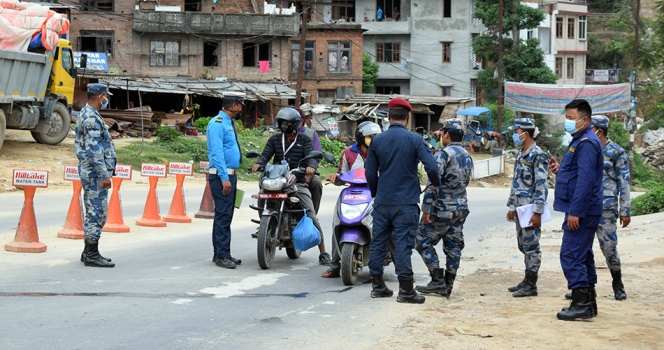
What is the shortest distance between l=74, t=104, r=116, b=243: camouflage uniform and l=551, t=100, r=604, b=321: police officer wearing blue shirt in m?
4.90

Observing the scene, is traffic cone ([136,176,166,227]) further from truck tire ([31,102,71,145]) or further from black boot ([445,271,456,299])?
truck tire ([31,102,71,145])

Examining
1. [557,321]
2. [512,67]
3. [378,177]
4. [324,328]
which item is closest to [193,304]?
[324,328]

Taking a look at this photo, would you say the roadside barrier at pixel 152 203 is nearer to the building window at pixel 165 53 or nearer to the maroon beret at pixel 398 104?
the maroon beret at pixel 398 104

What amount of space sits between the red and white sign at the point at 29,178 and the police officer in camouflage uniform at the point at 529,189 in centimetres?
541

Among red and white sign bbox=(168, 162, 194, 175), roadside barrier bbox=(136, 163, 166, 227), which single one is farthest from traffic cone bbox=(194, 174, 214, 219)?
roadside barrier bbox=(136, 163, 166, 227)

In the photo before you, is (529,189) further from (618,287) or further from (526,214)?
(618,287)

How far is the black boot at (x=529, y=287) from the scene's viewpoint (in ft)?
30.9

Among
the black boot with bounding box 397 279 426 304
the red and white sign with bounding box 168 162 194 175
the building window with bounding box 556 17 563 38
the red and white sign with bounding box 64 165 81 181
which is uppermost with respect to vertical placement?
the building window with bounding box 556 17 563 38

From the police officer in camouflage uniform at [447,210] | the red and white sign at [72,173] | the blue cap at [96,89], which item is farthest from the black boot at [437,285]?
the red and white sign at [72,173]

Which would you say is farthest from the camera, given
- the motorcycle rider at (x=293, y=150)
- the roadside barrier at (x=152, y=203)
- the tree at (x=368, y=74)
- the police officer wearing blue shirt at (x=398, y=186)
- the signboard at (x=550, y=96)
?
the tree at (x=368, y=74)

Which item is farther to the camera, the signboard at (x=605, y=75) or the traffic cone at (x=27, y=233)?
the signboard at (x=605, y=75)

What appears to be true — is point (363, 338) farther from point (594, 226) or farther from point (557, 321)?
point (594, 226)

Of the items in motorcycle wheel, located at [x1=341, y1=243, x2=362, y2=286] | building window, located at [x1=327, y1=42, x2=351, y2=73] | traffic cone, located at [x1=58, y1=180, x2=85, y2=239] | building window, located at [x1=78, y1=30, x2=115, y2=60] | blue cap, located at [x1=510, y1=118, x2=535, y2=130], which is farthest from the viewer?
building window, located at [x1=327, y1=42, x2=351, y2=73]

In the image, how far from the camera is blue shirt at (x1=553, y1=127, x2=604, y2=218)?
7.93 m
